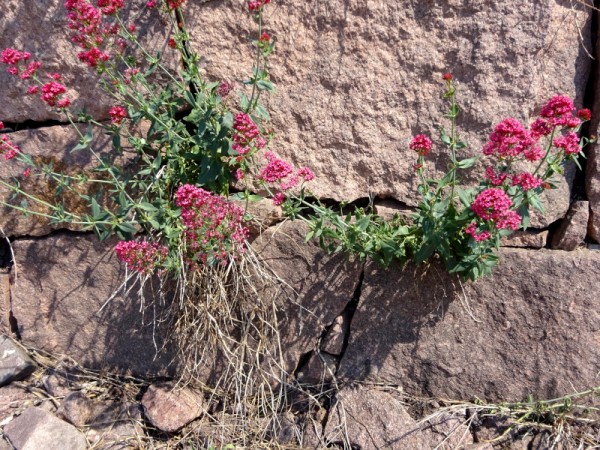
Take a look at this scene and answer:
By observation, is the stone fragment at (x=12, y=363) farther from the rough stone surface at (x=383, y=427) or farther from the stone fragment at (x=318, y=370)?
the rough stone surface at (x=383, y=427)

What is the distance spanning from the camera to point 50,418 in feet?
8.63

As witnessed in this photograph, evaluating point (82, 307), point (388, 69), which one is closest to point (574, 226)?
point (388, 69)

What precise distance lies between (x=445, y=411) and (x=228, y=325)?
1085 mm

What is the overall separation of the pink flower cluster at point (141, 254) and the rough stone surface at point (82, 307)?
41 centimetres

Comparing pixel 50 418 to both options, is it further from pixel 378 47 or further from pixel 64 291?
pixel 378 47

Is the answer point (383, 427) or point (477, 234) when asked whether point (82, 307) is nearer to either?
point (383, 427)

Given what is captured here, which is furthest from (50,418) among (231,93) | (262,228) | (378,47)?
(378,47)

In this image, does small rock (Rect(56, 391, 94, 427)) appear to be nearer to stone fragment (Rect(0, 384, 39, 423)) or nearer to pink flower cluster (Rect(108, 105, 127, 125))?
stone fragment (Rect(0, 384, 39, 423))

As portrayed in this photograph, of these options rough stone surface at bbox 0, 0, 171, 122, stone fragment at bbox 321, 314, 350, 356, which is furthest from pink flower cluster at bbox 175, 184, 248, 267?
rough stone surface at bbox 0, 0, 171, 122

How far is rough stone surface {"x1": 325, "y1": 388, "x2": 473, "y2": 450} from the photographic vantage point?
7.98 feet

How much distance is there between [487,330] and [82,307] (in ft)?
6.56

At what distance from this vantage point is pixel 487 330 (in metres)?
2.50

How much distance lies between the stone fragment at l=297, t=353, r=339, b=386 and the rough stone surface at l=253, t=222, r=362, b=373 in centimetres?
6

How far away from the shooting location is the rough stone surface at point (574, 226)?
8.02 feet
